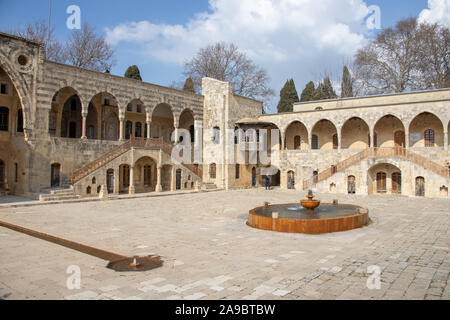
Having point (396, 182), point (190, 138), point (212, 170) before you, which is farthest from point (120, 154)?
point (396, 182)

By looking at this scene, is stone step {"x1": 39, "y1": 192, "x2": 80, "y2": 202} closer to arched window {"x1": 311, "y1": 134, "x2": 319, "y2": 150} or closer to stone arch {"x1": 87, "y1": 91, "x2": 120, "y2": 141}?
stone arch {"x1": 87, "y1": 91, "x2": 120, "y2": 141}

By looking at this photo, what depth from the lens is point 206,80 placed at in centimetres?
3002

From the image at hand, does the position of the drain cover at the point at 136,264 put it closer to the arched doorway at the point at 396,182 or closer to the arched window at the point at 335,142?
the arched doorway at the point at 396,182

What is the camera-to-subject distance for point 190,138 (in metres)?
31.4

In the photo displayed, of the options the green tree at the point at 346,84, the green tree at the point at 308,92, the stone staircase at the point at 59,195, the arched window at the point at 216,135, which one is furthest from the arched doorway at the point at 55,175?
the green tree at the point at 346,84

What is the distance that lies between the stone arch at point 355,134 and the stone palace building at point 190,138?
0.08 metres

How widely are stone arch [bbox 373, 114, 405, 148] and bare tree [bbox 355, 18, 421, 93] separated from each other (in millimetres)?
10672

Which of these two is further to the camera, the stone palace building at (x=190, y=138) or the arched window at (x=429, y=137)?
the arched window at (x=429, y=137)

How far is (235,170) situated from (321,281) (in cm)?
2319

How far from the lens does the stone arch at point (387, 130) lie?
88.4 feet

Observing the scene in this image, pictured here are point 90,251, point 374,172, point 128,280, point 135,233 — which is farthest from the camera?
point 374,172
